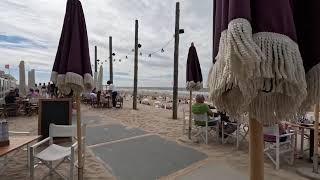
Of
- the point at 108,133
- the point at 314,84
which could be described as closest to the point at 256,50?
the point at 314,84

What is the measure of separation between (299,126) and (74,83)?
4087 mm

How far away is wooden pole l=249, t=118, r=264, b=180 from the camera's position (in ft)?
4.07

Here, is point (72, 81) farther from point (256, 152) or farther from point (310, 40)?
point (310, 40)

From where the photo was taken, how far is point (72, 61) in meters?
3.44

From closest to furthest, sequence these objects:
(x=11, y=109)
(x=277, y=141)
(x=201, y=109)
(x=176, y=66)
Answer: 1. (x=277, y=141)
2. (x=201, y=109)
3. (x=11, y=109)
4. (x=176, y=66)

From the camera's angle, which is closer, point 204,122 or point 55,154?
point 55,154

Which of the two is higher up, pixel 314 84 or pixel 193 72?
pixel 193 72

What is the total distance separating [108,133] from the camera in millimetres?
7824

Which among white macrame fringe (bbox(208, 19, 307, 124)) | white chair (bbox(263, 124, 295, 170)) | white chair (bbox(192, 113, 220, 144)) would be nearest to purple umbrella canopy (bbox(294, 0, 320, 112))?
white macrame fringe (bbox(208, 19, 307, 124))

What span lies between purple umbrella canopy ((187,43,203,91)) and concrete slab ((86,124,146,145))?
2.02 metres

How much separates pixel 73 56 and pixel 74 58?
0.03 meters

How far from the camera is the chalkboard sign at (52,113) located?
6.08m

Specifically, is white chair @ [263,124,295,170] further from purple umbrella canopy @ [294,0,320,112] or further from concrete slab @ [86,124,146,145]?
concrete slab @ [86,124,146,145]

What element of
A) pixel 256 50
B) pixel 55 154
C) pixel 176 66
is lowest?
pixel 55 154
